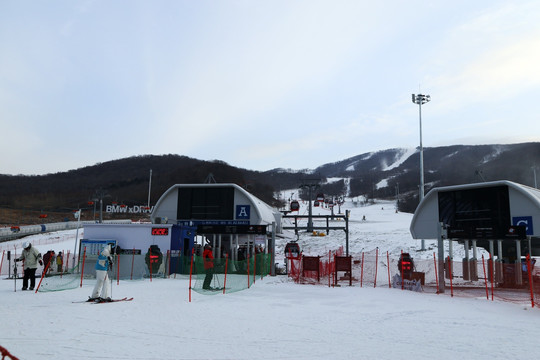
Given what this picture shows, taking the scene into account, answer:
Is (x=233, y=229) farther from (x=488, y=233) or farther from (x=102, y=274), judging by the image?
(x=488, y=233)

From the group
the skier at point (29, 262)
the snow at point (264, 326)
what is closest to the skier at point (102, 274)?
the snow at point (264, 326)

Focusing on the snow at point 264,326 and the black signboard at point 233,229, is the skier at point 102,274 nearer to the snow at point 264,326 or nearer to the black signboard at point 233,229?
the snow at point 264,326

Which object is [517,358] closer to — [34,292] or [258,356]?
[258,356]

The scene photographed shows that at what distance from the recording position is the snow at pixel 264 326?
271 inches

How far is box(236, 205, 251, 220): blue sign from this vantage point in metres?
30.2

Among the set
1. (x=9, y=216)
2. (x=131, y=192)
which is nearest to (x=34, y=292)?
(x=9, y=216)

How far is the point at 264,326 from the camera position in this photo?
30.1ft

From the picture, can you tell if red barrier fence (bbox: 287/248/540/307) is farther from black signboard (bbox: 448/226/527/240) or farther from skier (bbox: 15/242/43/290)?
skier (bbox: 15/242/43/290)

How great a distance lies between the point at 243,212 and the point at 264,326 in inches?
832

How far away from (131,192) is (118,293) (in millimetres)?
173573

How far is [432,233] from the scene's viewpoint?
2581 centimetres

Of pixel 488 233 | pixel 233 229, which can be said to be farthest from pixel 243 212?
pixel 488 233

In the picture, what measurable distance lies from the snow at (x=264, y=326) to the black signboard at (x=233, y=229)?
29.5 ft

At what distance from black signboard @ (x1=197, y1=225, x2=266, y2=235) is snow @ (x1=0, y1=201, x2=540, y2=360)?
9.00m
